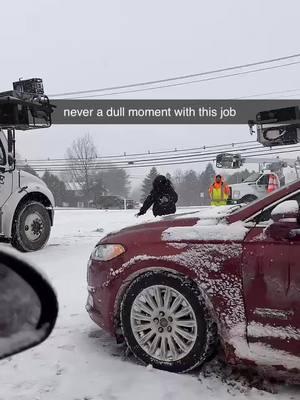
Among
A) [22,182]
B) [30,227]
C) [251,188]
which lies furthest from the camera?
[251,188]

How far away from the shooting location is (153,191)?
10344 mm

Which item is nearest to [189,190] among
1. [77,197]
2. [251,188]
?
[77,197]

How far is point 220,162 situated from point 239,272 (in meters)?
24.3

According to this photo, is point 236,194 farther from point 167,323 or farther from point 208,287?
point 208,287

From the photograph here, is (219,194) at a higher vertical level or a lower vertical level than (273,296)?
higher

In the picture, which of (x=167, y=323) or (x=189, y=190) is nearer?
(x=167, y=323)

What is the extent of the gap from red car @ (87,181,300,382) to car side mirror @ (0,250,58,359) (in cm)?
212

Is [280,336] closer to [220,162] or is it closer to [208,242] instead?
[208,242]

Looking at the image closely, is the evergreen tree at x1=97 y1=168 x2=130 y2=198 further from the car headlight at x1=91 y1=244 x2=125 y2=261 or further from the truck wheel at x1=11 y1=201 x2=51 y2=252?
the car headlight at x1=91 y1=244 x2=125 y2=261

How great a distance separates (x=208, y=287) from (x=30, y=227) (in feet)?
21.6

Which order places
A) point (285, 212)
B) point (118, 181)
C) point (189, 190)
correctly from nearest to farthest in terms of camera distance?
1. point (285, 212)
2. point (118, 181)
3. point (189, 190)

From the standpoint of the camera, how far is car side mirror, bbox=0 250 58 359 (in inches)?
60.1

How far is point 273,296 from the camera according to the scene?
3408mm

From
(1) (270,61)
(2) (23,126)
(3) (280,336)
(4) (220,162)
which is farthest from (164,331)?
(1) (270,61)
